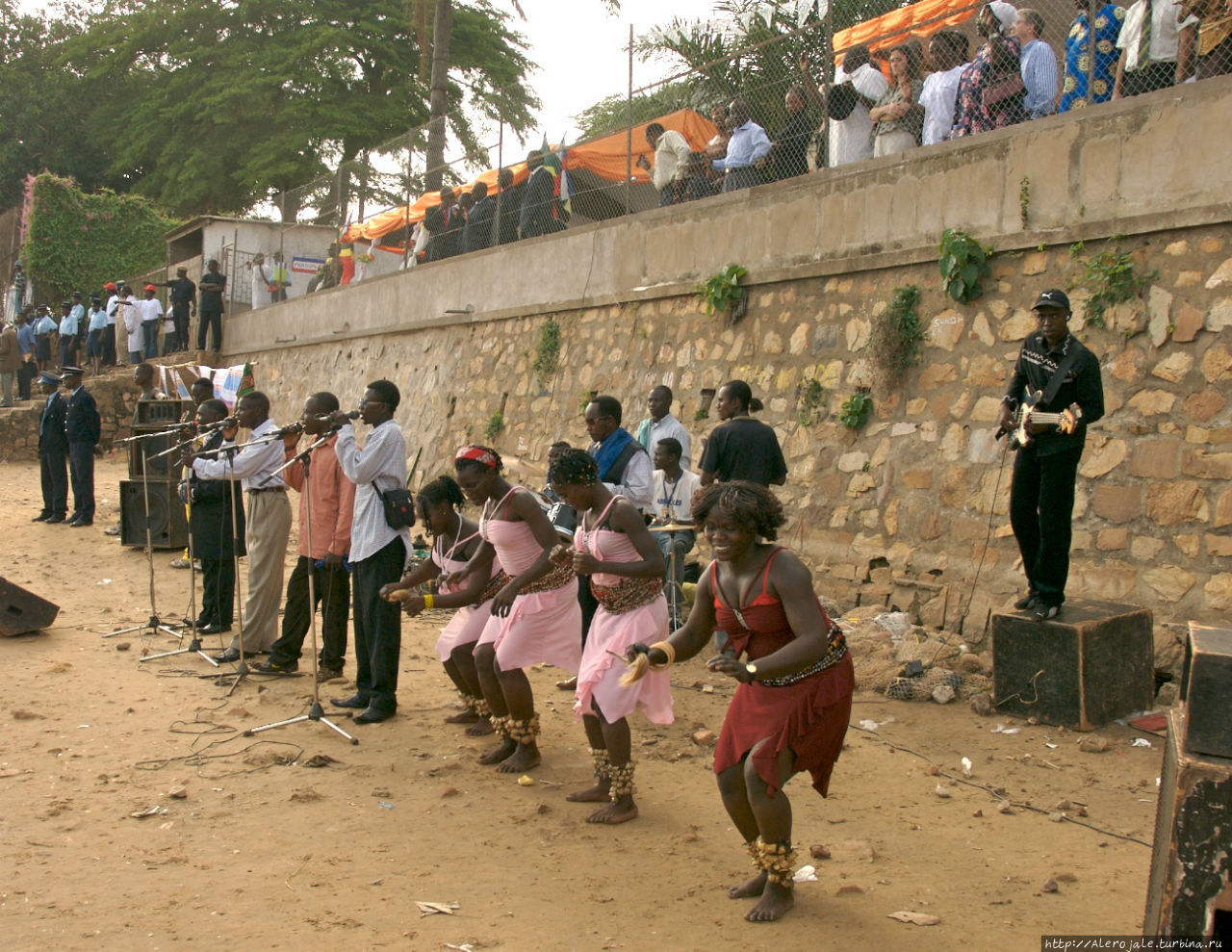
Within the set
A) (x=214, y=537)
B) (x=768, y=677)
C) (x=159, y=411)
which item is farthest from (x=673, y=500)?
(x=159, y=411)

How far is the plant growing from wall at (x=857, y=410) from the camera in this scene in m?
8.88

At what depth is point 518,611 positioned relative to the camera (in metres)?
5.50

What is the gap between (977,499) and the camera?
793cm

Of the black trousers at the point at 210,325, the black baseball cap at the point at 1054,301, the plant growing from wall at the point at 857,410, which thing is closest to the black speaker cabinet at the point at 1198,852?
the black baseball cap at the point at 1054,301

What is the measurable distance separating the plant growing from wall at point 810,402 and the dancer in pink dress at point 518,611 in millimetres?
4250

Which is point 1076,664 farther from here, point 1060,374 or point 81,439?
point 81,439

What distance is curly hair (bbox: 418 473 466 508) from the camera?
6.09 metres

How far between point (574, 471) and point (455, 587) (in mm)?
1299

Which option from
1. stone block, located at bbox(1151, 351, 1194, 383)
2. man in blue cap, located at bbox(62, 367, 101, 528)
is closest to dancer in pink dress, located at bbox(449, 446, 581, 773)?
stone block, located at bbox(1151, 351, 1194, 383)

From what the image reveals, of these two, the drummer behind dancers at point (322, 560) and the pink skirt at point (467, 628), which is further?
the drummer behind dancers at point (322, 560)

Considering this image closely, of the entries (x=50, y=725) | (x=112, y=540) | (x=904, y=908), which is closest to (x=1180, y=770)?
(x=904, y=908)

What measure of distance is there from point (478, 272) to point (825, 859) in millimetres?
11803

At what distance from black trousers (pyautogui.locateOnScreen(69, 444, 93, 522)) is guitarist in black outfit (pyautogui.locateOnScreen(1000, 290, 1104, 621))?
1188 cm

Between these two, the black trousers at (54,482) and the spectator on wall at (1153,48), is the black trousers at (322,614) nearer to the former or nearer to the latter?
the spectator on wall at (1153,48)
